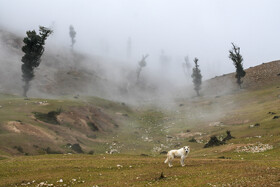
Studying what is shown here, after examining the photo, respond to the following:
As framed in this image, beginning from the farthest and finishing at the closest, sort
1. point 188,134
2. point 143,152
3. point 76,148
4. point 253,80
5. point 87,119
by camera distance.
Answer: point 253,80, point 87,119, point 188,134, point 143,152, point 76,148

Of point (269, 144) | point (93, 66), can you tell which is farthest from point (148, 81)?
point (269, 144)

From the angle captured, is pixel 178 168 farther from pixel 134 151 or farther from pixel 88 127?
pixel 88 127

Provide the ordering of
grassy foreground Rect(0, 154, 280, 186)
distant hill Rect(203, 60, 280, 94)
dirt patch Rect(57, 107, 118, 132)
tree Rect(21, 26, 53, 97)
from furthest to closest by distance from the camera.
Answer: distant hill Rect(203, 60, 280, 94)
tree Rect(21, 26, 53, 97)
dirt patch Rect(57, 107, 118, 132)
grassy foreground Rect(0, 154, 280, 186)

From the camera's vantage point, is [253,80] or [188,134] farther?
[253,80]

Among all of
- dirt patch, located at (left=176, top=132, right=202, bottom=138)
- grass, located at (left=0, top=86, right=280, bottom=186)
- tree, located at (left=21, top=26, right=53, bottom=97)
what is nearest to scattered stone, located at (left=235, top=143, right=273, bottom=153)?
grass, located at (left=0, top=86, right=280, bottom=186)

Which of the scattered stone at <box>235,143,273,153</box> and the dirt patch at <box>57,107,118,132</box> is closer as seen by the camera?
the scattered stone at <box>235,143,273,153</box>

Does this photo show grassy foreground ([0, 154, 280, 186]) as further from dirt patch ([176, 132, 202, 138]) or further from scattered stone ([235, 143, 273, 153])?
dirt patch ([176, 132, 202, 138])

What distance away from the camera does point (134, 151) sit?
49.0m

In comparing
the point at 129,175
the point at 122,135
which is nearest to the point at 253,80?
the point at 122,135

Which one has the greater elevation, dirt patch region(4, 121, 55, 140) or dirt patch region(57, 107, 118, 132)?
dirt patch region(57, 107, 118, 132)

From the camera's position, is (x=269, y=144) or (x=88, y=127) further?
(x=88, y=127)

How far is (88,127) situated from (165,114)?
149 ft

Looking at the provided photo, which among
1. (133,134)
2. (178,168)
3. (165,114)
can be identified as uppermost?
(165,114)

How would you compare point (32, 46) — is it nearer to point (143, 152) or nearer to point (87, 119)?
point (87, 119)
